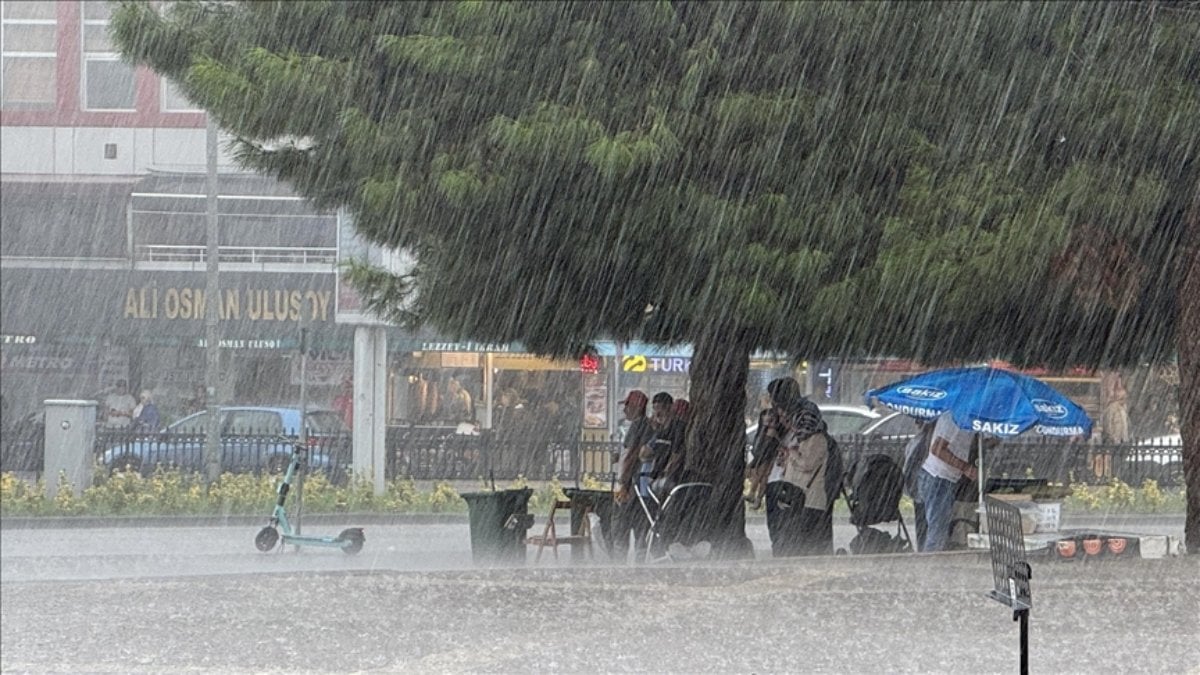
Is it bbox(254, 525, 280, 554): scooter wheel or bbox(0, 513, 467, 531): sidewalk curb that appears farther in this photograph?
bbox(0, 513, 467, 531): sidewalk curb

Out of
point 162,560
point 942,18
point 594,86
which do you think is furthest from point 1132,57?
point 162,560

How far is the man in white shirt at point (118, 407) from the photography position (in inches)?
1235

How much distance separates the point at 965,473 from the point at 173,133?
2928 centimetres

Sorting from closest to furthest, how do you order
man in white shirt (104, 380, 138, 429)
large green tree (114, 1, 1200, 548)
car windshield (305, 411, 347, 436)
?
large green tree (114, 1, 1200, 548)
car windshield (305, 411, 347, 436)
man in white shirt (104, 380, 138, 429)

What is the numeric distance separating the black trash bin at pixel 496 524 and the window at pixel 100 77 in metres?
27.4

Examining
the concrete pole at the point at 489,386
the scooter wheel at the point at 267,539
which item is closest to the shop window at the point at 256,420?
the concrete pole at the point at 489,386

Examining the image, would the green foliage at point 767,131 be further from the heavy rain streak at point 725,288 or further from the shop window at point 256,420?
the shop window at point 256,420

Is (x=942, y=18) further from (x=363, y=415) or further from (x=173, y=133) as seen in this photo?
(x=173, y=133)

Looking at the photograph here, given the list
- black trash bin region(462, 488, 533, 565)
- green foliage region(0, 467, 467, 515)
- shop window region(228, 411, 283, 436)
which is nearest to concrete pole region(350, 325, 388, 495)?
green foliage region(0, 467, 467, 515)

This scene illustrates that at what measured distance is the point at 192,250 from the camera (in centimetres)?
3806

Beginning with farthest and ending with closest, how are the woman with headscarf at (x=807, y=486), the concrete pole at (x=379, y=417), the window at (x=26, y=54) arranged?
1. the window at (x=26, y=54)
2. the concrete pole at (x=379, y=417)
3. the woman with headscarf at (x=807, y=486)

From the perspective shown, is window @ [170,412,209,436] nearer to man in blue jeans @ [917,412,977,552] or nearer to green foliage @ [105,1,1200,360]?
green foliage @ [105,1,1200,360]

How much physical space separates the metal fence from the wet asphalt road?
10.2 metres

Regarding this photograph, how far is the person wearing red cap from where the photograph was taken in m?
14.5
